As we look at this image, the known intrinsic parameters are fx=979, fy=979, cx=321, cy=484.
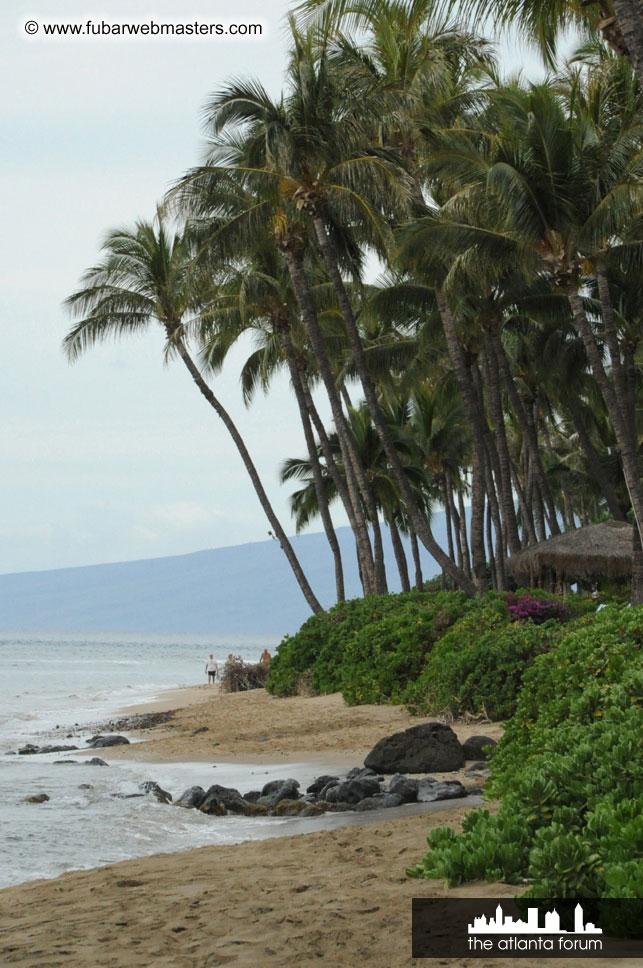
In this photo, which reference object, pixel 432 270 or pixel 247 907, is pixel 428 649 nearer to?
pixel 432 270

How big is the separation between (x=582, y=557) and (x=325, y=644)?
7.52 metres

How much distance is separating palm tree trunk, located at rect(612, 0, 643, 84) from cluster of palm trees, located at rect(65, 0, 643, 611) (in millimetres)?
78

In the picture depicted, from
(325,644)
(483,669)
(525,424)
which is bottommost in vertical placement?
(483,669)

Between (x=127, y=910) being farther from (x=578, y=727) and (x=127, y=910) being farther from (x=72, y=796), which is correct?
(x=72, y=796)

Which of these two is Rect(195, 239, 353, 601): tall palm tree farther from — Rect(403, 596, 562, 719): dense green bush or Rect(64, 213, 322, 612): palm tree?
Rect(403, 596, 562, 719): dense green bush

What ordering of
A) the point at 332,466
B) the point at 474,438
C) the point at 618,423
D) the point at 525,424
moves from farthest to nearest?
the point at 525,424, the point at 332,466, the point at 474,438, the point at 618,423

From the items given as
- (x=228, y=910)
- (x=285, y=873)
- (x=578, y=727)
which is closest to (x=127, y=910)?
(x=228, y=910)

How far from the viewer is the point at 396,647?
50.4 ft

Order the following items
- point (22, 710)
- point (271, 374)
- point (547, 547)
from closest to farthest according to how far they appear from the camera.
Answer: point (547, 547), point (22, 710), point (271, 374)

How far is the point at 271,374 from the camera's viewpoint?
88.9 ft

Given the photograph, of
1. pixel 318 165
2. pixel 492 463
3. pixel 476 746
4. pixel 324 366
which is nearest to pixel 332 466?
pixel 492 463

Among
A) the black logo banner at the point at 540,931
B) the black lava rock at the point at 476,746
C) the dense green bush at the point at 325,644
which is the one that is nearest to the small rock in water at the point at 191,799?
the black lava rock at the point at 476,746

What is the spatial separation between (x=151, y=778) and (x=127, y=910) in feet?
20.5

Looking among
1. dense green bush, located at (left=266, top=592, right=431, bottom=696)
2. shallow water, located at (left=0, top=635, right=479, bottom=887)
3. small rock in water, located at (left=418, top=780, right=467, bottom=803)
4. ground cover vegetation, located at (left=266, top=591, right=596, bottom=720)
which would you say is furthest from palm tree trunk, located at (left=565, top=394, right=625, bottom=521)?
small rock in water, located at (left=418, top=780, right=467, bottom=803)
